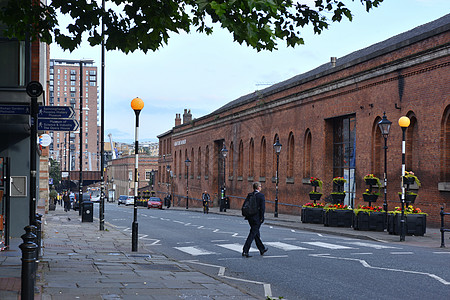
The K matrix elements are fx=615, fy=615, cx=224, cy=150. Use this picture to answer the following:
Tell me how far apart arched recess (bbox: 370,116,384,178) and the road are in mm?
14339

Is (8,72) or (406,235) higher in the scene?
(8,72)

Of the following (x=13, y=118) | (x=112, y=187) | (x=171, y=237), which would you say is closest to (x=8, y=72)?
(x=13, y=118)

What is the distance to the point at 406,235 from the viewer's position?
2105 centimetres

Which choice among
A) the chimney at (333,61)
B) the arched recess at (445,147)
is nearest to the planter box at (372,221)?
the arched recess at (445,147)

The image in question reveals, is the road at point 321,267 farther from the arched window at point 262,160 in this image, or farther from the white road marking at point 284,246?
the arched window at point 262,160

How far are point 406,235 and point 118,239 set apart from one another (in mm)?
9715

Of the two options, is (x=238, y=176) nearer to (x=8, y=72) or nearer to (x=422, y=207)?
(x=422, y=207)

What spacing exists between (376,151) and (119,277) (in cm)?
2415

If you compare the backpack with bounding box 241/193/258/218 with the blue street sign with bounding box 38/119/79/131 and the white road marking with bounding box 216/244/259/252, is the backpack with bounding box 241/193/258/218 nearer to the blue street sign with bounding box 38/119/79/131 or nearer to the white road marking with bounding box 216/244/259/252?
the white road marking with bounding box 216/244/259/252

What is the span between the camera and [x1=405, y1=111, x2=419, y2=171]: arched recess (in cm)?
2844

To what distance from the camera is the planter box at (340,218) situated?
25422 millimetres

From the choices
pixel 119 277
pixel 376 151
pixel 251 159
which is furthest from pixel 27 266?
pixel 251 159

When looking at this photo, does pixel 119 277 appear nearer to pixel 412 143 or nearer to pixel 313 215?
pixel 313 215

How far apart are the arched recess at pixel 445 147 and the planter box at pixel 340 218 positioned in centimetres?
430
